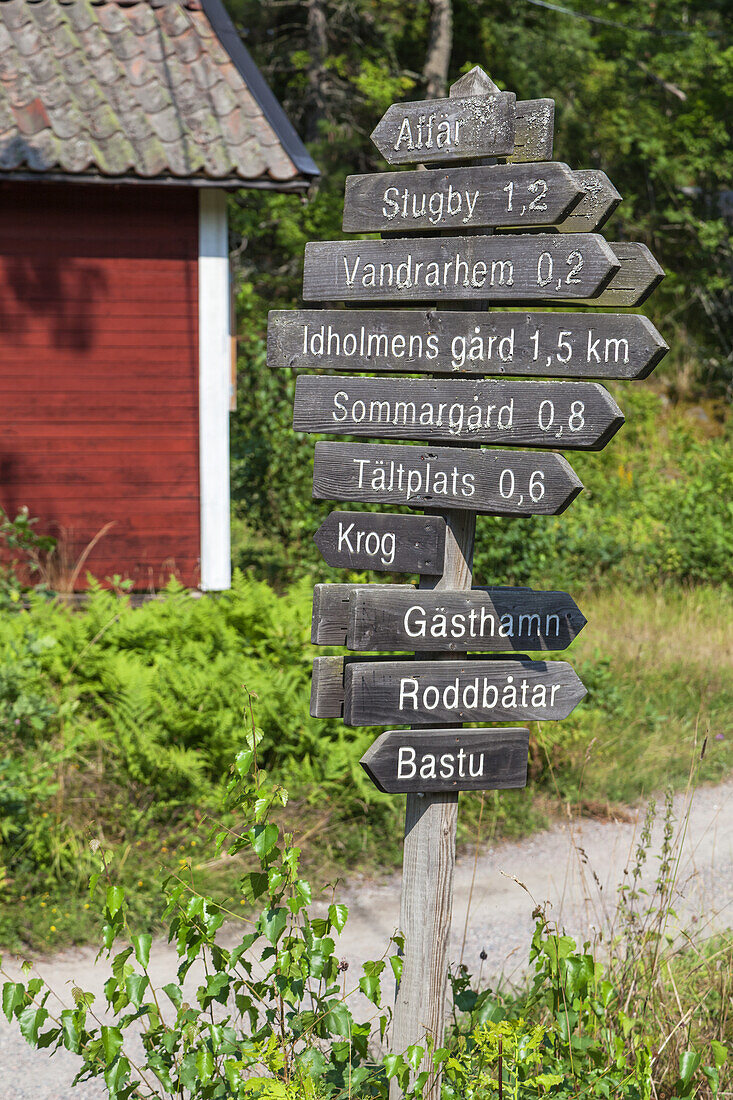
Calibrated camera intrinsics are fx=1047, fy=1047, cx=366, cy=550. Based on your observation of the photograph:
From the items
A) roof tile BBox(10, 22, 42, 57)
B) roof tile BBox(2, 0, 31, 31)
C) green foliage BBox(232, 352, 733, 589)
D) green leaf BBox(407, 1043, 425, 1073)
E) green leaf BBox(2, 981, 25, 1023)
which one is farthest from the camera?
roof tile BBox(2, 0, 31, 31)

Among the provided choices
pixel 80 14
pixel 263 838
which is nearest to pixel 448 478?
pixel 263 838

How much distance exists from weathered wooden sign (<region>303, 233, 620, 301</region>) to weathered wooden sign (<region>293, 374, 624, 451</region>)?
21 cm

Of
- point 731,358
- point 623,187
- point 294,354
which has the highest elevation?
point 294,354

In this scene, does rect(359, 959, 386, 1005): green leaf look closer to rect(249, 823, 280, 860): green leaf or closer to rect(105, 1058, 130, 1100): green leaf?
rect(249, 823, 280, 860): green leaf

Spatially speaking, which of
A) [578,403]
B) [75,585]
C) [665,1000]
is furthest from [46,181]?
[665,1000]

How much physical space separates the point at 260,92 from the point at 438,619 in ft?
21.8

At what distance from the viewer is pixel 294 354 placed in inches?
103

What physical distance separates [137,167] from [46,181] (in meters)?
0.65

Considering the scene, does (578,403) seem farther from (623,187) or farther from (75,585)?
(623,187)

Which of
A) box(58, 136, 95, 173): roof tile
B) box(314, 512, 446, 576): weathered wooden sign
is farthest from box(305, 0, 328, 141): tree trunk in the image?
box(314, 512, 446, 576): weathered wooden sign

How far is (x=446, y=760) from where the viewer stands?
96.0 inches

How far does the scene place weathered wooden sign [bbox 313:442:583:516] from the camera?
7.74 ft

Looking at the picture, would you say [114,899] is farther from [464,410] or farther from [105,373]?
[105,373]

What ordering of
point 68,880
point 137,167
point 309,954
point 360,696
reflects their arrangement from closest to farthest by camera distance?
1. point 309,954
2. point 360,696
3. point 68,880
4. point 137,167
